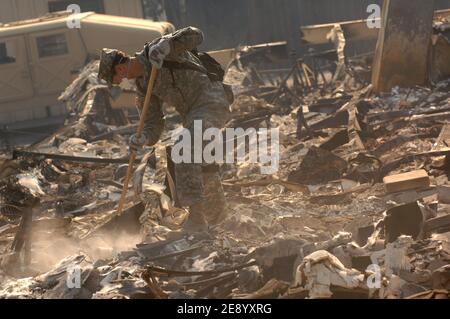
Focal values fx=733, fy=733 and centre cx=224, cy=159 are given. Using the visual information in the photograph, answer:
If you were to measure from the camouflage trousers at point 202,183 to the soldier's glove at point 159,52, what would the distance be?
1.89 feet

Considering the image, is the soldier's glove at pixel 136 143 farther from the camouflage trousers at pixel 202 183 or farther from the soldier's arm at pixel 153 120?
the camouflage trousers at pixel 202 183

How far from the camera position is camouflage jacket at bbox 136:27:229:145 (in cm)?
601

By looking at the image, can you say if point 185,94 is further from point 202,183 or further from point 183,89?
point 202,183

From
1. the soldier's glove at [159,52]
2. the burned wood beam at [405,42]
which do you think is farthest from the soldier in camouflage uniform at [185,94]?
the burned wood beam at [405,42]

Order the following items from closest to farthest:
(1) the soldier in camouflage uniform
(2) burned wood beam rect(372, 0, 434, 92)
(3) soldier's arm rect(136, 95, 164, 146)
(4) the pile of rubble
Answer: (4) the pile of rubble < (1) the soldier in camouflage uniform < (3) soldier's arm rect(136, 95, 164, 146) < (2) burned wood beam rect(372, 0, 434, 92)

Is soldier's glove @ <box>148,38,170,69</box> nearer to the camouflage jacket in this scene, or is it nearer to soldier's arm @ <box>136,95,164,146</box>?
the camouflage jacket

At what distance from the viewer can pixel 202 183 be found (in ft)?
19.3

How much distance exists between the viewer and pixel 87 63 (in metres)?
14.7

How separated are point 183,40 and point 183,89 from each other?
481 mm

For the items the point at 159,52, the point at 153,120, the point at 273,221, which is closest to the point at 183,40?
the point at 159,52

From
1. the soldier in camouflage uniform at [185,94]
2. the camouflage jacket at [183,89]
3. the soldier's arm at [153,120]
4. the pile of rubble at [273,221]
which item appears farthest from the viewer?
the soldier's arm at [153,120]

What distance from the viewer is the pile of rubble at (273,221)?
4.71m

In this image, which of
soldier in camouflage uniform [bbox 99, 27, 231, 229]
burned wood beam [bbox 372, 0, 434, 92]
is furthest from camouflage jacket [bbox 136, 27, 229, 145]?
burned wood beam [bbox 372, 0, 434, 92]

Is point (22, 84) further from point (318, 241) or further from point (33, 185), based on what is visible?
point (318, 241)
